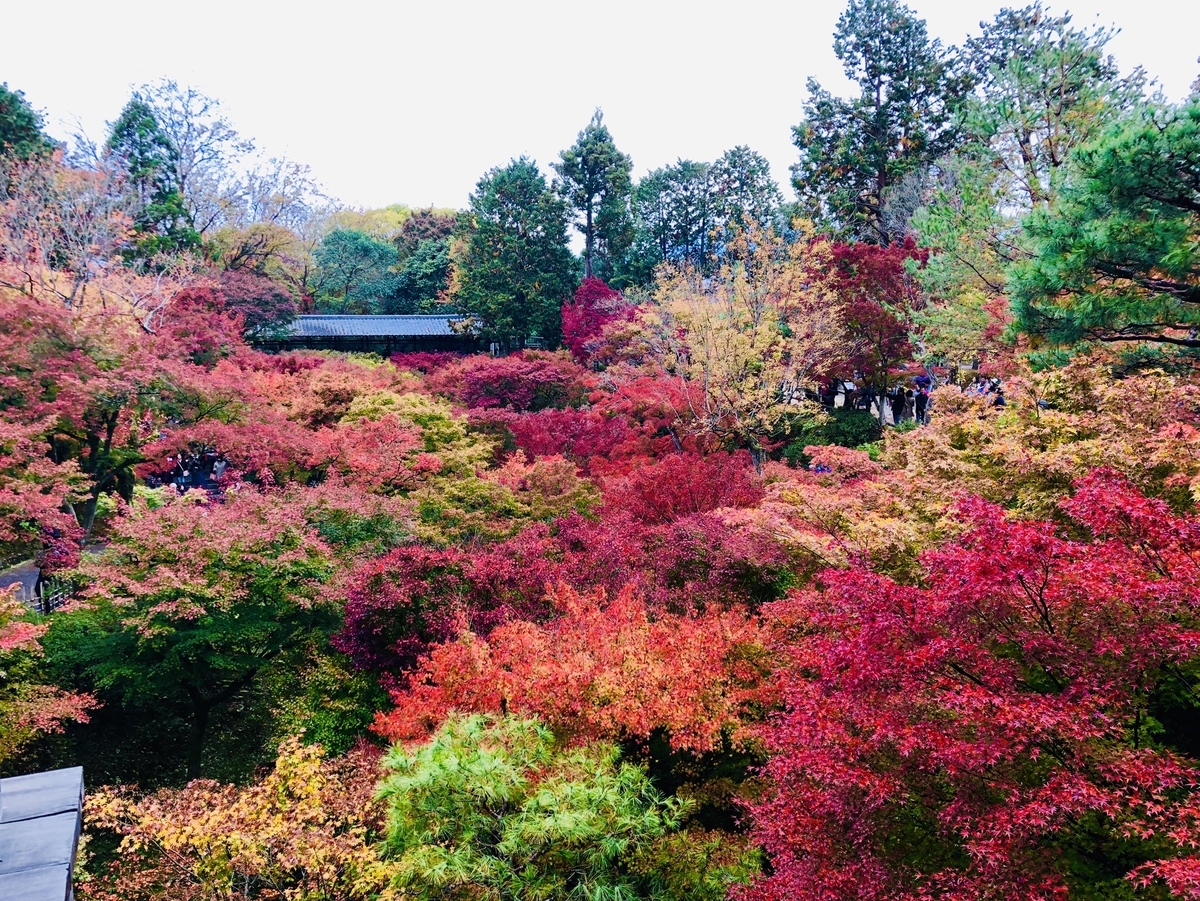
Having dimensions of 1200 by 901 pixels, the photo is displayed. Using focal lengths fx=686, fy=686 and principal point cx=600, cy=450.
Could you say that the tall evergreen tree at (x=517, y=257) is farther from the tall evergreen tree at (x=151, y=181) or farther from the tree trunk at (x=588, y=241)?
the tall evergreen tree at (x=151, y=181)

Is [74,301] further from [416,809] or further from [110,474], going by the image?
[416,809]

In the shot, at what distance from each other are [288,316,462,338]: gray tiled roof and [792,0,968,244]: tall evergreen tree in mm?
18497

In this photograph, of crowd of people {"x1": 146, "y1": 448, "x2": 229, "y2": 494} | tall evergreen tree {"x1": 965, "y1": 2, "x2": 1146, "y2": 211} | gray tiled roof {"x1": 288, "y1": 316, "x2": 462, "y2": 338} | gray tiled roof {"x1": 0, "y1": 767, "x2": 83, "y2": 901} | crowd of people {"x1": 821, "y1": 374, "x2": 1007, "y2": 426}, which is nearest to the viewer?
gray tiled roof {"x1": 0, "y1": 767, "x2": 83, "y2": 901}

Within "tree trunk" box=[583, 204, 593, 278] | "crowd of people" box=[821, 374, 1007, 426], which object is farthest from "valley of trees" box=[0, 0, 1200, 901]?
"tree trunk" box=[583, 204, 593, 278]

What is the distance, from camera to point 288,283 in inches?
1243

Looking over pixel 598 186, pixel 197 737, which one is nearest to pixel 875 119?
pixel 598 186

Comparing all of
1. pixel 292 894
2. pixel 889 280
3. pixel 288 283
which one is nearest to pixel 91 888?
pixel 292 894

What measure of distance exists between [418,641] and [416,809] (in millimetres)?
3621

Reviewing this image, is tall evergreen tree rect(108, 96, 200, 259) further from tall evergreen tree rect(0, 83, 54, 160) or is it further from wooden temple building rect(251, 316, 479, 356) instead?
wooden temple building rect(251, 316, 479, 356)

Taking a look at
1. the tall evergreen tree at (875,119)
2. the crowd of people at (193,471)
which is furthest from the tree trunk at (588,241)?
the crowd of people at (193,471)

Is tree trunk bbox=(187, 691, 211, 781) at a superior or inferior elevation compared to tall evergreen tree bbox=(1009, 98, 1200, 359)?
inferior

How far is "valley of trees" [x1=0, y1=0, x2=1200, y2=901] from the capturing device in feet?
15.4

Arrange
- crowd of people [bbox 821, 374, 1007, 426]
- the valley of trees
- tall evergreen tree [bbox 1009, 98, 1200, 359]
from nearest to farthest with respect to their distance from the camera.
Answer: the valley of trees, tall evergreen tree [bbox 1009, 98, 1200, 359], crowd of people [bbox 821, 374, 1007, 426]

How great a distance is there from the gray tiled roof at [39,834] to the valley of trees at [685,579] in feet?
9.24
